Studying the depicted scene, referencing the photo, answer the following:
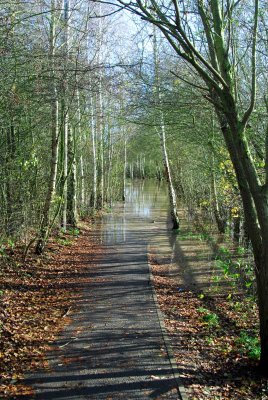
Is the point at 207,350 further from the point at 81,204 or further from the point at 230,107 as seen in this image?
the point at 81,204

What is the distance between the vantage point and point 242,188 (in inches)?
210

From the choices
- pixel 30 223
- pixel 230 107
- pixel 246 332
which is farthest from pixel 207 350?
pixel 30 223

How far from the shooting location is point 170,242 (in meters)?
15.5

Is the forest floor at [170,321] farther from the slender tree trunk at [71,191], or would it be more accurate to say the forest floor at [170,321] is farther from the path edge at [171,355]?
the slender tree trunk at [71,191]

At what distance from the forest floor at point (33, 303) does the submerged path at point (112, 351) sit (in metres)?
0.22

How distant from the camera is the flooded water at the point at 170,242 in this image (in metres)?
10.5

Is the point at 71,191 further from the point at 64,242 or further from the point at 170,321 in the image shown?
the point at 170,321

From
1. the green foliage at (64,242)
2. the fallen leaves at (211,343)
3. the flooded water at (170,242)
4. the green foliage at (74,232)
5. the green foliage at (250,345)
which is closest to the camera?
the fallen leaves at (211,343)

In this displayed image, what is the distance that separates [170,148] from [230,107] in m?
20.2

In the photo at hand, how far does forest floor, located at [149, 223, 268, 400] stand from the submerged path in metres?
0.31

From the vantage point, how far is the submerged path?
181 inches

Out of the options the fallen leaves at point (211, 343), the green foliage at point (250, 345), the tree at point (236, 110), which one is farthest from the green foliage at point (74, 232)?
the tree at point (236, 110)

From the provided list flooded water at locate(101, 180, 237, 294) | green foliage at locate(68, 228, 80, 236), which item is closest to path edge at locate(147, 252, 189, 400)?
flooded water at locate(101, 180, 237, 294)

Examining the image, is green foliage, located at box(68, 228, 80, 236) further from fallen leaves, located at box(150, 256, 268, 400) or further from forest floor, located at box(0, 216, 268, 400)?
fallen leaves, located at box(150, 256, 268, 400)
